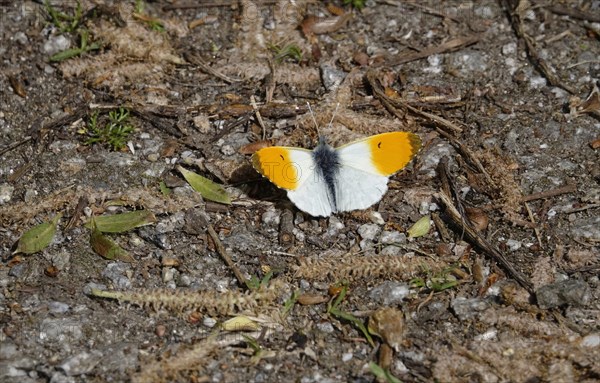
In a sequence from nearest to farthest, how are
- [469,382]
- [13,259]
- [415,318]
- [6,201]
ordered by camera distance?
[469,382], [415,318], [13,259], [6,201]

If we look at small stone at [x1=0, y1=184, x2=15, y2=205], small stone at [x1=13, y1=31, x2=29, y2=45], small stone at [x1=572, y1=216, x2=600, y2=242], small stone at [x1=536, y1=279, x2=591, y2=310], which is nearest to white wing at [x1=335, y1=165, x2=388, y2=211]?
small stone at [x1=536, y1=279, x2=591, y2=310]

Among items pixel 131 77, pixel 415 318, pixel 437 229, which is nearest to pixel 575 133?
pixel 437 229

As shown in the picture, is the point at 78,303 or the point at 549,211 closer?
the point at 78,303

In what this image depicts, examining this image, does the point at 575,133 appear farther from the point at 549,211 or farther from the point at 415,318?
the point at 415,318

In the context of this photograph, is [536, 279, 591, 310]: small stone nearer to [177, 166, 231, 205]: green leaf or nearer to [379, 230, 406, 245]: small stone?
[379, 230, 406, 245]: small stone

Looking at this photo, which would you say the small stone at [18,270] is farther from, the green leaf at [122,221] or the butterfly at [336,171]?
the butterfly at [336,171]

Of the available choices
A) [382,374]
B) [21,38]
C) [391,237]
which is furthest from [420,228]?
[21,38]
